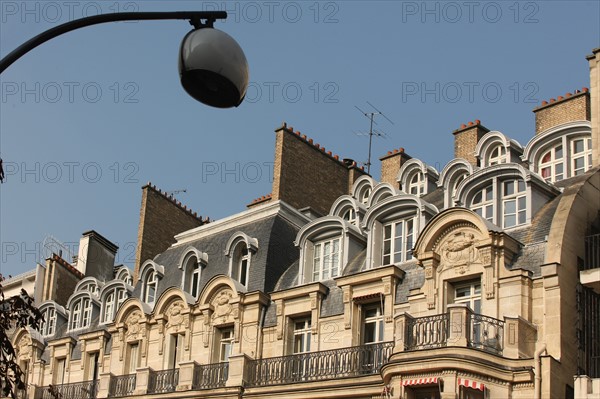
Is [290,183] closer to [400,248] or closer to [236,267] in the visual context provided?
[236,267]

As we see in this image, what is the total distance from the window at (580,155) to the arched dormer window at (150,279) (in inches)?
449

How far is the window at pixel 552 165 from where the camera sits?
23750 millimetres

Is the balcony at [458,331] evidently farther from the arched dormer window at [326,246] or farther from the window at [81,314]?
the window at [81,314]

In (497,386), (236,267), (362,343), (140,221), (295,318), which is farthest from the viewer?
(140,221)

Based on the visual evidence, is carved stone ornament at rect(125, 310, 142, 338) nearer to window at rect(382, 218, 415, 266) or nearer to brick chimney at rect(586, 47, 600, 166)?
window at rect(382, 218, 415, 266)

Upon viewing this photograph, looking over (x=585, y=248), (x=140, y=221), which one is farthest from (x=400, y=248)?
(x=140, y=221)

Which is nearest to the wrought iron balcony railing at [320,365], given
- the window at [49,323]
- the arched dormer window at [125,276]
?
the arched dormer window at [125,276]

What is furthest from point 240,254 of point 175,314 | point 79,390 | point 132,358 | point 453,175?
point 79,390

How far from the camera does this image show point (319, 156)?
1152 inches

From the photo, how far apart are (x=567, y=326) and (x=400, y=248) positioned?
184 inches

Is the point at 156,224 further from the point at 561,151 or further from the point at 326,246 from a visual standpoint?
the point at 561,151

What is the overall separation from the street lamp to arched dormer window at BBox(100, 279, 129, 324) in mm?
22574

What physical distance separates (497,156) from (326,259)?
445cm

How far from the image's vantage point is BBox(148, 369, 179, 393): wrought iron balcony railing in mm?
A: 26638
